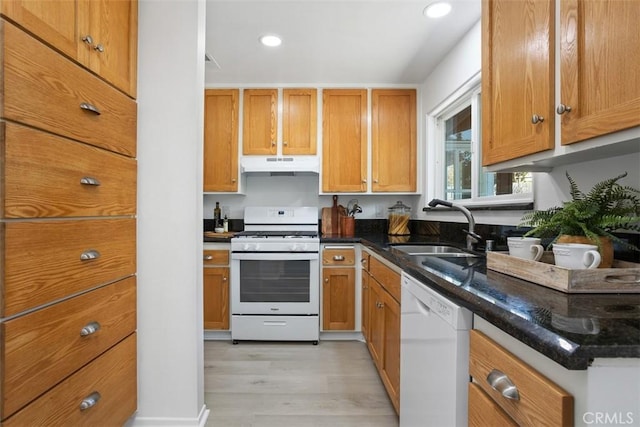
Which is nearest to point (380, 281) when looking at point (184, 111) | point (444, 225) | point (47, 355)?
point (444, 225)

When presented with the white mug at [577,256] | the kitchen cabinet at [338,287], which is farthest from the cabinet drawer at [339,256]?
the white mug at [577,256]

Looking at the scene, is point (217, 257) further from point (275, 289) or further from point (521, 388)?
point (521, 388)

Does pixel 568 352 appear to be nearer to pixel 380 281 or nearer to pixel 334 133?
pixel 380 281

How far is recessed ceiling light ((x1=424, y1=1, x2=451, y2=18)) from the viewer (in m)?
1.84

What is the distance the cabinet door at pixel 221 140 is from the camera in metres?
3.01

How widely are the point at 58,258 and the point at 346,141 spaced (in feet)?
7.97

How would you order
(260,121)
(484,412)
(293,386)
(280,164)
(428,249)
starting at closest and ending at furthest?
(484,412) → (293,386) → (428,249) → (280,164) → (260,121)

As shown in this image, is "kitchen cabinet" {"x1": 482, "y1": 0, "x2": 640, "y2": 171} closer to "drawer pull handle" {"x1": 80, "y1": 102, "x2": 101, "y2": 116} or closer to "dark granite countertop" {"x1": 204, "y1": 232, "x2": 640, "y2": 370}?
"dark granite countertop" {"x1": 204, "y1": 232, "x2": 640, "y2": 370}

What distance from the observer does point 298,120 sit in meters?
3.06

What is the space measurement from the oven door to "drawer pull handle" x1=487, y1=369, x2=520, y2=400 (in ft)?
6.49

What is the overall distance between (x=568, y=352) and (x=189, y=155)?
1536 mm

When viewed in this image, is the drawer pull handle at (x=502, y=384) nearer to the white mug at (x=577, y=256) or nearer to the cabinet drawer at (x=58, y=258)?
the white mug at (x=577, y=256)

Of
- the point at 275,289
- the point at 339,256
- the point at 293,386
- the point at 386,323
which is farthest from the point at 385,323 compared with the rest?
the point at 275,289

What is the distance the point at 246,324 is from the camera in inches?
105
